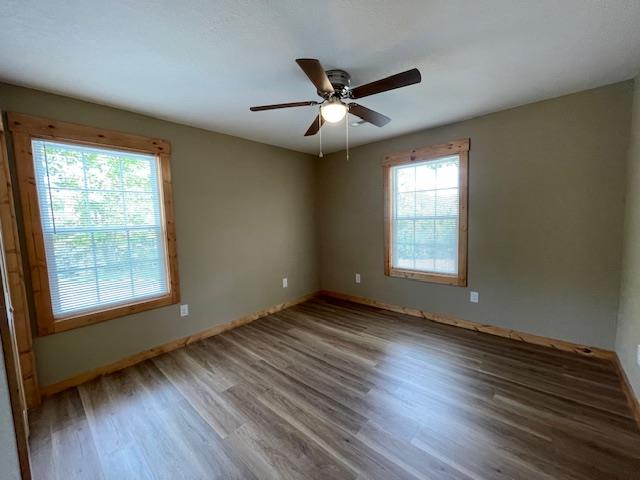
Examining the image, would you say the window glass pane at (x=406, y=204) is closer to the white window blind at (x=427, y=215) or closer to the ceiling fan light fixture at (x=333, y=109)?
the white window blind at (x=427, y=215)

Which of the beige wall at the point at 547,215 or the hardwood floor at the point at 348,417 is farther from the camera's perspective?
the beige wall at the point at 547,215

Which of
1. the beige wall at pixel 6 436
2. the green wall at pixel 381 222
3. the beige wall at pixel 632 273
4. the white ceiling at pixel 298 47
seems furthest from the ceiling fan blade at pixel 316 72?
the beige wall at pixel 632 273

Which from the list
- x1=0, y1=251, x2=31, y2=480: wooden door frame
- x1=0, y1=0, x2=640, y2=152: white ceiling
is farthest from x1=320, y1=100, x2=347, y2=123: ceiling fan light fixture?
x1=0, y1=251, x2=31, y2=480: wooden door frame

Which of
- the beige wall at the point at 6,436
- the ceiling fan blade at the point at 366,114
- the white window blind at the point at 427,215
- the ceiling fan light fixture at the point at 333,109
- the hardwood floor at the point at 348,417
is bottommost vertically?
the hardwood floor at the point at 348,417

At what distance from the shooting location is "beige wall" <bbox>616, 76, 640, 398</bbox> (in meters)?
1.84

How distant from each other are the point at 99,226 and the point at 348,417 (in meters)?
2.59

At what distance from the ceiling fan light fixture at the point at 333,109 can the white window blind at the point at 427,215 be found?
6.08 feet

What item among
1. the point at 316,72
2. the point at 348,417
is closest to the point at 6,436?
the point at 348,417

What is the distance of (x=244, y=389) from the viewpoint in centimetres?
209

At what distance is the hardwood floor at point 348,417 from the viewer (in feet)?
4.66

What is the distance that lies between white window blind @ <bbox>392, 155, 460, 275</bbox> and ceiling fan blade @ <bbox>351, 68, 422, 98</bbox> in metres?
1.81

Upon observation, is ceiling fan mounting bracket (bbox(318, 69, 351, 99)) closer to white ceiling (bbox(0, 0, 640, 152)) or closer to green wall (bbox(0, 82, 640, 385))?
white ceiling (bbox(0, 0, 640, 152))

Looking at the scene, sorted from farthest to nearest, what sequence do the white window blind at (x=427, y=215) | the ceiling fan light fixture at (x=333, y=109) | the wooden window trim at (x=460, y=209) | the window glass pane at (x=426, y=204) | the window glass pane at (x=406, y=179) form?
the window glass pane at (x=406, y=179) → the window glass pane at (x=426, y=204) → the white window blind at (x=427, y=215) → the wooden window trim at (x=460, y=209) → the ceiling fan light fixture at (x=333, y=109)

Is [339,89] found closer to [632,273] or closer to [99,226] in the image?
[99,226]
